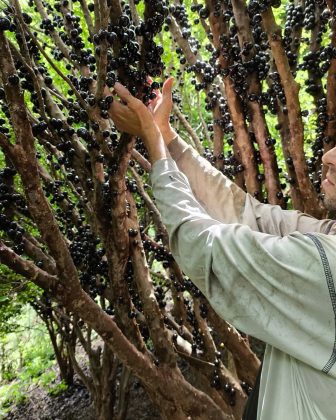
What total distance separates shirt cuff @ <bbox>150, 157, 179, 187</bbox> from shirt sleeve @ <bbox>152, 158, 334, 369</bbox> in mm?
310

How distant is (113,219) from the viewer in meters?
2.79

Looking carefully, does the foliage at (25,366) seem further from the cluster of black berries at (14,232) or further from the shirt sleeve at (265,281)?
the shirt sleeve at (265,281)

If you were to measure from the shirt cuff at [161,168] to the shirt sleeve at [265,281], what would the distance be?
310 millimetres

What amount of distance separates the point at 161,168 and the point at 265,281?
80 cm

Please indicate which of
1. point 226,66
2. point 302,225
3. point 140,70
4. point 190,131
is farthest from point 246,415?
point 190,131

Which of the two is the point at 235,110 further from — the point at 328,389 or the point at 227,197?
the point at 328,389

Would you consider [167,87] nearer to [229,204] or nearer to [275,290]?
[229,204]

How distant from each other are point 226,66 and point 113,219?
5.55 feet

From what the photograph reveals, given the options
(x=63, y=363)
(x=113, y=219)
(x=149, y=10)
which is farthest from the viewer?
(x=63, y=363)

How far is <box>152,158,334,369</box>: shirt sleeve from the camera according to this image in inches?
58.6

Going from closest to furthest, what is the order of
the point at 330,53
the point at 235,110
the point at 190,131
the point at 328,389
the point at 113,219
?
1. the point at 328,389
2. the point at 113,219
3. the point at 330,53
4. the point at 235,110
5. the point at 190,131

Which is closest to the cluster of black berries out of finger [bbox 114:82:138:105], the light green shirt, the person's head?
finger [bbox 114:82:138:105]

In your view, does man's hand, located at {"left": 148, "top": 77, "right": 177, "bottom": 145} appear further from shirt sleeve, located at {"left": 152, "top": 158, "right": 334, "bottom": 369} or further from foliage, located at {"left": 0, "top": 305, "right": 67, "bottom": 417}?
foliage, located at {"left": 0, "top": 305, "right": 67, "bottom": 417}

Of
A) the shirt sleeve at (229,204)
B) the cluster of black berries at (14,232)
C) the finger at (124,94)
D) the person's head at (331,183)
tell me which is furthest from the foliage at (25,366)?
the person's head at (331,183)
